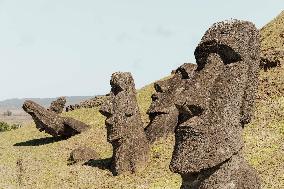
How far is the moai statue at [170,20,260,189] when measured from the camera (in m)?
12.4

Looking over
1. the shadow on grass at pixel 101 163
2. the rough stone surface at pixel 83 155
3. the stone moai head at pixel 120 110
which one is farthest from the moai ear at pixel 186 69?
the rough stone surface at pixel 83 155

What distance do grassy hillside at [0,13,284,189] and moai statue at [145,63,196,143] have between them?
0.84m

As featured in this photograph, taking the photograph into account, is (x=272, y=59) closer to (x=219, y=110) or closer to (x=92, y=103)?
(x=92, y=103)

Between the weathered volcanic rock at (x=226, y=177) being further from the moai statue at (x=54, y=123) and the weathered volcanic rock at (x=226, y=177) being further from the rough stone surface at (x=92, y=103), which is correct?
the rough stone surface at (x=92, y=103)

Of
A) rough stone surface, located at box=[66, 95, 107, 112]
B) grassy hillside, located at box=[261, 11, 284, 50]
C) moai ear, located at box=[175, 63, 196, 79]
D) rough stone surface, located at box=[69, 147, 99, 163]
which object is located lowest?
rough stone surface, located at box=[69, 147, 99, 163]

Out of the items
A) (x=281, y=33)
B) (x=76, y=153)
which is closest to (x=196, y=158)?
(x=76, y=153)

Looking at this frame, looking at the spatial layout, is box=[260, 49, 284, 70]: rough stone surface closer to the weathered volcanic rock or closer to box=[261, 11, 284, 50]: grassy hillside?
box=[261, 11, 284, 50]: grassy hillside

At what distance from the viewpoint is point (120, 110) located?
2805 centimetres

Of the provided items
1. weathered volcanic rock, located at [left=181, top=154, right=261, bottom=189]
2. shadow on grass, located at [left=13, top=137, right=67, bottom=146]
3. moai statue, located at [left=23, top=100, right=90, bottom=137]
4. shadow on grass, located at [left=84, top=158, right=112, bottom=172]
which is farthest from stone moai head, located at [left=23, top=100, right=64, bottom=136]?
weathered volcanic rock, located at [left=181, top=154, right=261, bottom=189]

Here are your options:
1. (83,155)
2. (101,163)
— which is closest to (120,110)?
(101,163)

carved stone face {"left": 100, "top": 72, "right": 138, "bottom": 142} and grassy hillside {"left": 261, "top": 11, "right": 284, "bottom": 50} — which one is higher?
grassy hillside {"left": 261, "top": 11, "right": 284, "bottom": 50}

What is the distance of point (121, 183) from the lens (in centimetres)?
2567

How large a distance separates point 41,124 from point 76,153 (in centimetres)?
1088

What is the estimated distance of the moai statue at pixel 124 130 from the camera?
1090 inches
